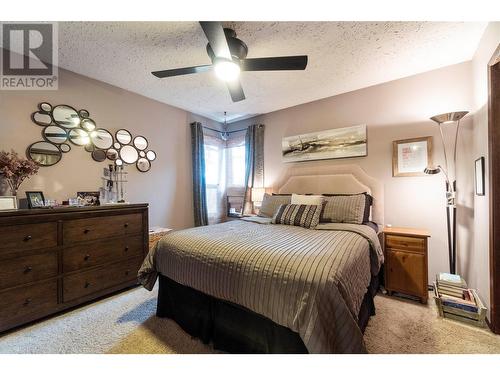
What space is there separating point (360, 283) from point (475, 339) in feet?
3.65

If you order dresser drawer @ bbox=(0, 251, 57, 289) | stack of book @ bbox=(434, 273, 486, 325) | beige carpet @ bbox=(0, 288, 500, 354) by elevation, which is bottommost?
beige carpet @ bbox=(0, 288, 500, 354)

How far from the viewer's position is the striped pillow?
233 centimetres

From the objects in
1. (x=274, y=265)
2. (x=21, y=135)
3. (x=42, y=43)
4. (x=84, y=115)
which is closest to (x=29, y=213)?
(x=21, y=135)

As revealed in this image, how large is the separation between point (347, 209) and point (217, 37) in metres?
2.16

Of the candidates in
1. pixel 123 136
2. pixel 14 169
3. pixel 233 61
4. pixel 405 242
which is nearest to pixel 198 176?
pixel 123 136

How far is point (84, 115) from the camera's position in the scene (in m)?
2.52

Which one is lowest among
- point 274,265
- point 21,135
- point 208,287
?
point 208,287

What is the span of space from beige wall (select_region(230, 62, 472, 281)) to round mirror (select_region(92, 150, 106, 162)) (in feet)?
10.2

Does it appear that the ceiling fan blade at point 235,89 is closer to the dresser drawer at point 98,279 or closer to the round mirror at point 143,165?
the round mirror at point 143,165

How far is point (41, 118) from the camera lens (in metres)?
2.23

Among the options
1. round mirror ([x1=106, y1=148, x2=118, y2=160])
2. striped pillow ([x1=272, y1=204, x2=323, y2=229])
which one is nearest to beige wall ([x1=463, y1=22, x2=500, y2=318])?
striped pillow ([x1=272, y1=204, x2=323, y2=229])

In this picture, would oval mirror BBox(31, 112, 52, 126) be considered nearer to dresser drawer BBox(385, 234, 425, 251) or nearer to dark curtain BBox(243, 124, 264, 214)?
dark curtain BBox(243, 124, 264, 214)

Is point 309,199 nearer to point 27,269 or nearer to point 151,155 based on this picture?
point 151,155
